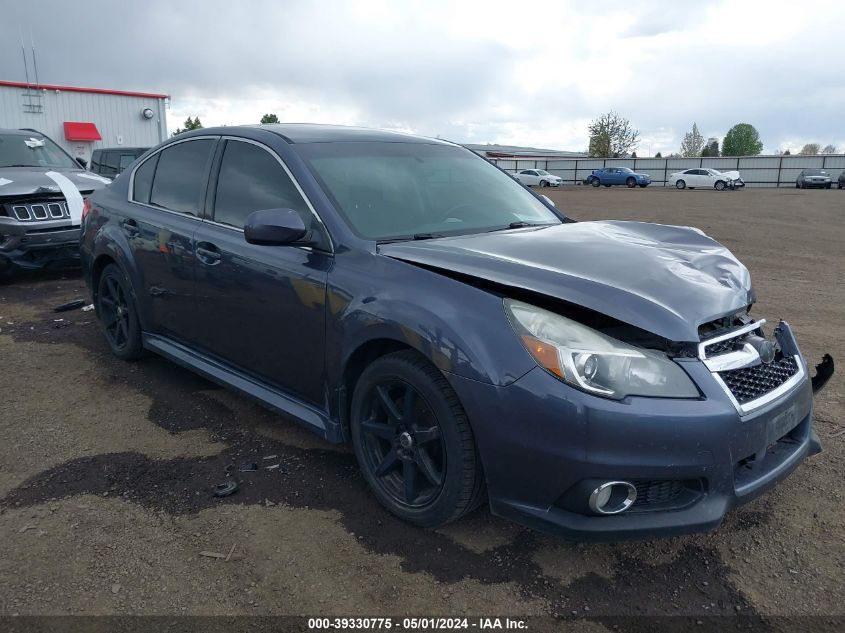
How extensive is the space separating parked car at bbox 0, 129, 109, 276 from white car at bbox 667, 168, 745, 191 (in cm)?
4003

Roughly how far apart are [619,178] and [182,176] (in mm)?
45840

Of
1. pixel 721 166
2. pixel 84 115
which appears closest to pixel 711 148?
pixel 721 166

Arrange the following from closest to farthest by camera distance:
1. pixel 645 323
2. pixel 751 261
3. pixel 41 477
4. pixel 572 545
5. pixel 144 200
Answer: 1. pixel 645 323
2. pixel 572 545
3. pixel 41 477
4. pixel 144 200
5. pixel 751 261

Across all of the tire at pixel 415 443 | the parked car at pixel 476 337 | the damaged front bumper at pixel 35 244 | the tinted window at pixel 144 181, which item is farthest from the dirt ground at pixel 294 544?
the damaged front bumper at pixel 35 244

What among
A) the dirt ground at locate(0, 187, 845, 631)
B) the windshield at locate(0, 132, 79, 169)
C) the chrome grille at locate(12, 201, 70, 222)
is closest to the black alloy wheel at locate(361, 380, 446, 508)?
the dirt ground at locate(0, 187, 845, 631)

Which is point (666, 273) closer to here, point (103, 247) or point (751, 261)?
point (103, 247)

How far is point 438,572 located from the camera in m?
2.51

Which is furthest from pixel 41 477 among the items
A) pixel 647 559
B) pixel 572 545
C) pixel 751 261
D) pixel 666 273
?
pixel 751 261

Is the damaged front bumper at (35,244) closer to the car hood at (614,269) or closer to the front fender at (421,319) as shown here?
the front fender at (421,319)

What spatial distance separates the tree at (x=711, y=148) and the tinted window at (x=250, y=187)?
10557 centimetres

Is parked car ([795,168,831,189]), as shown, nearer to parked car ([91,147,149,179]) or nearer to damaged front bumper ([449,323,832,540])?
parked car ([91,147,149,179])

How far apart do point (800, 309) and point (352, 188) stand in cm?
525

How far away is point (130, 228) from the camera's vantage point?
14.6ft

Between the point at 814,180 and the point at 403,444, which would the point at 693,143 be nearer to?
the point at 814,180
